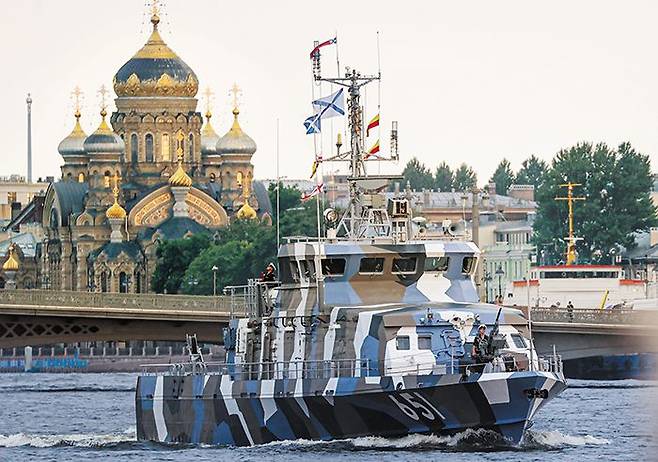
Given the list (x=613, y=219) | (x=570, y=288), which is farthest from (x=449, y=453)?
(x=613, y=219)

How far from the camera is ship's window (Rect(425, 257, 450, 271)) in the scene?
2943 inches

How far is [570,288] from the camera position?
478ft

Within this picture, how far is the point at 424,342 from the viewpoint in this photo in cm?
7125

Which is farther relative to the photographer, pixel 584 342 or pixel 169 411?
pixel 584 342

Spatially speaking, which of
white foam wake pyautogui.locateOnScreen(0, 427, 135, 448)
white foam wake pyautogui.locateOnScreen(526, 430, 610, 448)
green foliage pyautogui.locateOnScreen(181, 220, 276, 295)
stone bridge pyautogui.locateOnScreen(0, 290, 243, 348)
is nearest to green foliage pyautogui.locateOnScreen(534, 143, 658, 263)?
green foliage pyautogui.locateOnScreen(181, 220, 276, 295)

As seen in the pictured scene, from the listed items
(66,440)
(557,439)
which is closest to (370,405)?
(557,439)

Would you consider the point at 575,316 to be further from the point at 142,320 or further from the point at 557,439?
the point at 557,439

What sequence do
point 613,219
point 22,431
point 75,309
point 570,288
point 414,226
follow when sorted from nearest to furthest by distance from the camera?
point 414,226, point 22,431, point 75,309, point 570,288, point 613,219

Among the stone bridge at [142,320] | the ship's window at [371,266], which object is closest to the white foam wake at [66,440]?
the ship's window at [371,266]

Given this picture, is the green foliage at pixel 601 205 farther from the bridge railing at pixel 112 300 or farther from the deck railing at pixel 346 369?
the deck railing at pixel 346 369

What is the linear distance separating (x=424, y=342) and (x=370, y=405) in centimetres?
204

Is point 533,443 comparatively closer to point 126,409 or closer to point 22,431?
point 22,431

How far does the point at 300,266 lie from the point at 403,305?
11.3 feet

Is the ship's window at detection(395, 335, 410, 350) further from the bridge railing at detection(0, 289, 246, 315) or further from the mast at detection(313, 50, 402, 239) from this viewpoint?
the bridge railing at detection(0, 289, 246, 315)
